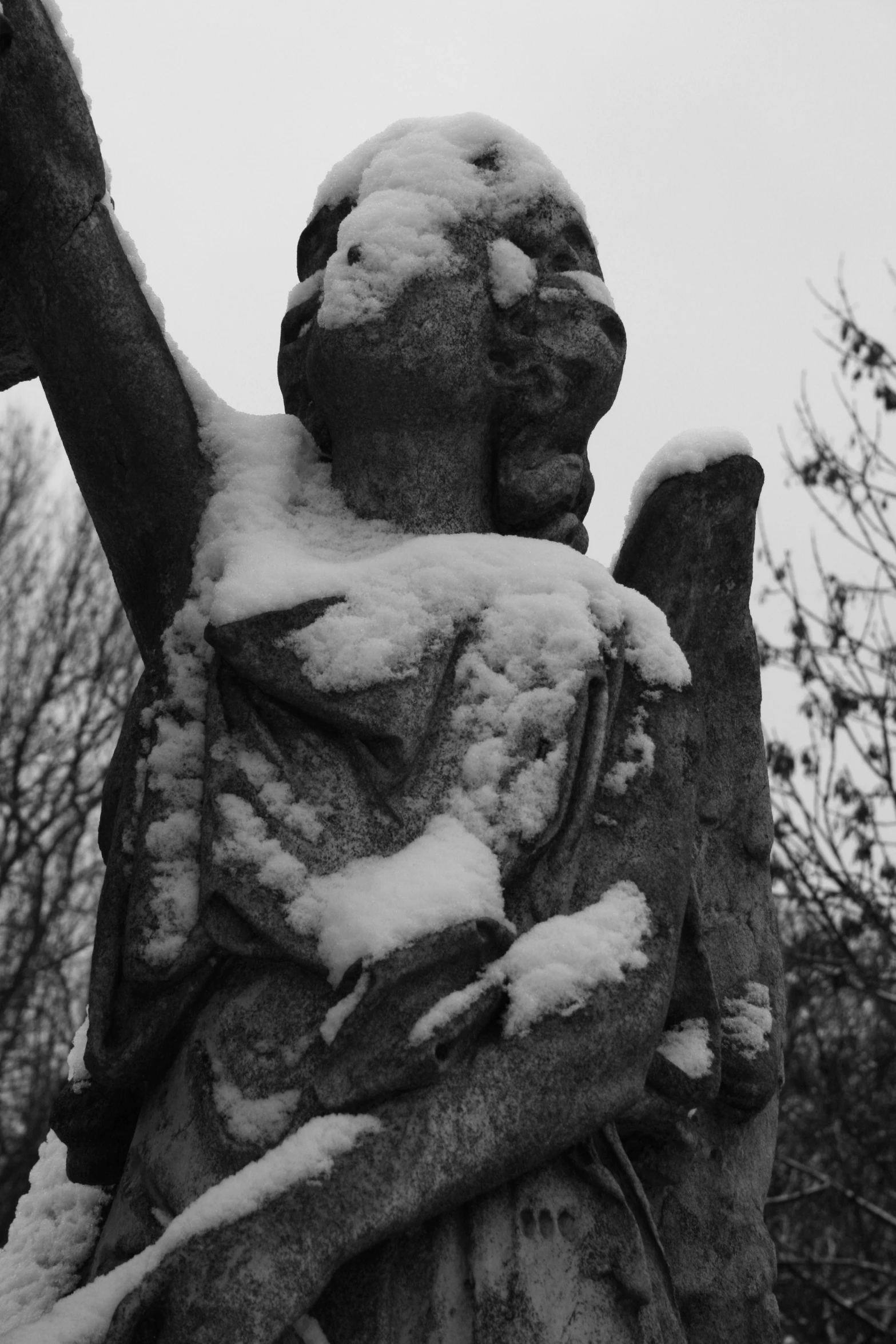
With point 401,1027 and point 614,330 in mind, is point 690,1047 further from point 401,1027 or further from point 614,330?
point 614,330

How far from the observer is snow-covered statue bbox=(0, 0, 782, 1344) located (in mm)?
1974

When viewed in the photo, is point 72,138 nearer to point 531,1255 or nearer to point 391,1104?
point 391,1104

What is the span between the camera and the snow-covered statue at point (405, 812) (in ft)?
6.48

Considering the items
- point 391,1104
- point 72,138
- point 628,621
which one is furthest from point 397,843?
point 72,138

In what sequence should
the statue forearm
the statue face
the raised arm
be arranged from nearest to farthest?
the statue forearm → the raised arm → the statue face

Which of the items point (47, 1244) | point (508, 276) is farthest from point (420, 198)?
point (47, 1244)

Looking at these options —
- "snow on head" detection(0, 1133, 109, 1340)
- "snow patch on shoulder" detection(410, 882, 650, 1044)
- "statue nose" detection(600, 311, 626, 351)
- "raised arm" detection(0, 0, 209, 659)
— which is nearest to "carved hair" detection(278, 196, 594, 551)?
"statue nose" detection(600, 311, 626, 351)

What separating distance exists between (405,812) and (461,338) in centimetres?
83

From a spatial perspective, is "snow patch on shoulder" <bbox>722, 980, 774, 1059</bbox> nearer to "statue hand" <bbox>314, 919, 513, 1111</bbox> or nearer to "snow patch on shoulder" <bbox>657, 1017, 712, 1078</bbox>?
"snow patch on shoulder" <bbox>657, 1017, 712, 1078</bbox>

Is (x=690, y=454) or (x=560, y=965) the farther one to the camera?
(x=690, y=454)

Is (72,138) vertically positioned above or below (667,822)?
above

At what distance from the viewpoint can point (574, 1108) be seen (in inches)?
80.0

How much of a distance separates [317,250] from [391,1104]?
1.60 metres

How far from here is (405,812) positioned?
220cm
